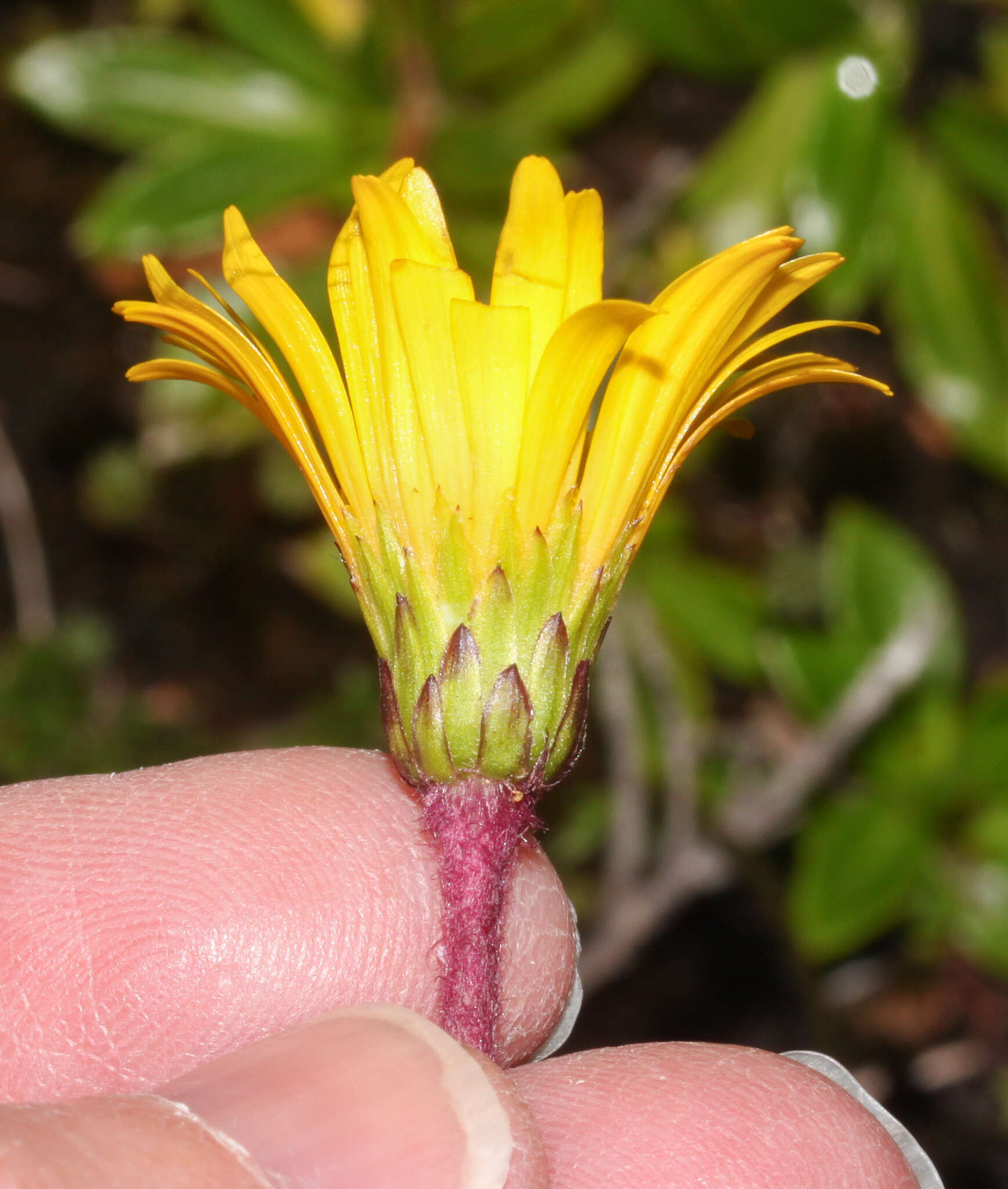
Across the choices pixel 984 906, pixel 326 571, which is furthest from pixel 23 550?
pixel 984 906

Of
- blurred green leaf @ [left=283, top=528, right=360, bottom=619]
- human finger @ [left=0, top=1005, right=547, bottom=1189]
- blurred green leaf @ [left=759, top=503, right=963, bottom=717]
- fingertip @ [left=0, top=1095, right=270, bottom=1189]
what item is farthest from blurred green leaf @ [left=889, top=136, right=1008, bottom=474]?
fingertip @ [left=0, top=1095, right=270, bottom=1189]

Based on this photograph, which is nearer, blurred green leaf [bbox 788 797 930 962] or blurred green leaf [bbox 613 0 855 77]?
blurred green leaf [bbox 788 797 930 962]

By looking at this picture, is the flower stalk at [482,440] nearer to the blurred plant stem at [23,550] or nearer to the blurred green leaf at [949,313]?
the blurred green leaf at [949,313]

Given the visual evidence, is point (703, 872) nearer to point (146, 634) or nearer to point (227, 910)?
point (227, 910)

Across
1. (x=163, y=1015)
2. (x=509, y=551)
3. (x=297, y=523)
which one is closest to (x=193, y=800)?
(x=163, y=1015)

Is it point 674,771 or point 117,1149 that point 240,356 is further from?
point 674,771

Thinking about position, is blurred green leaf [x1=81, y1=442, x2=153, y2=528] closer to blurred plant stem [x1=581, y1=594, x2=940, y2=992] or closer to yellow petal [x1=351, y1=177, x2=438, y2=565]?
blurred plant stem [x1=581, y1=594, x2=940, y2=992]

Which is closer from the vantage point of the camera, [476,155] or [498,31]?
[476,155]

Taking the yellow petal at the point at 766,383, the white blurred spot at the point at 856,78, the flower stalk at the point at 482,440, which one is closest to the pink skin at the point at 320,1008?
the flower stalk at the point at 482,440
